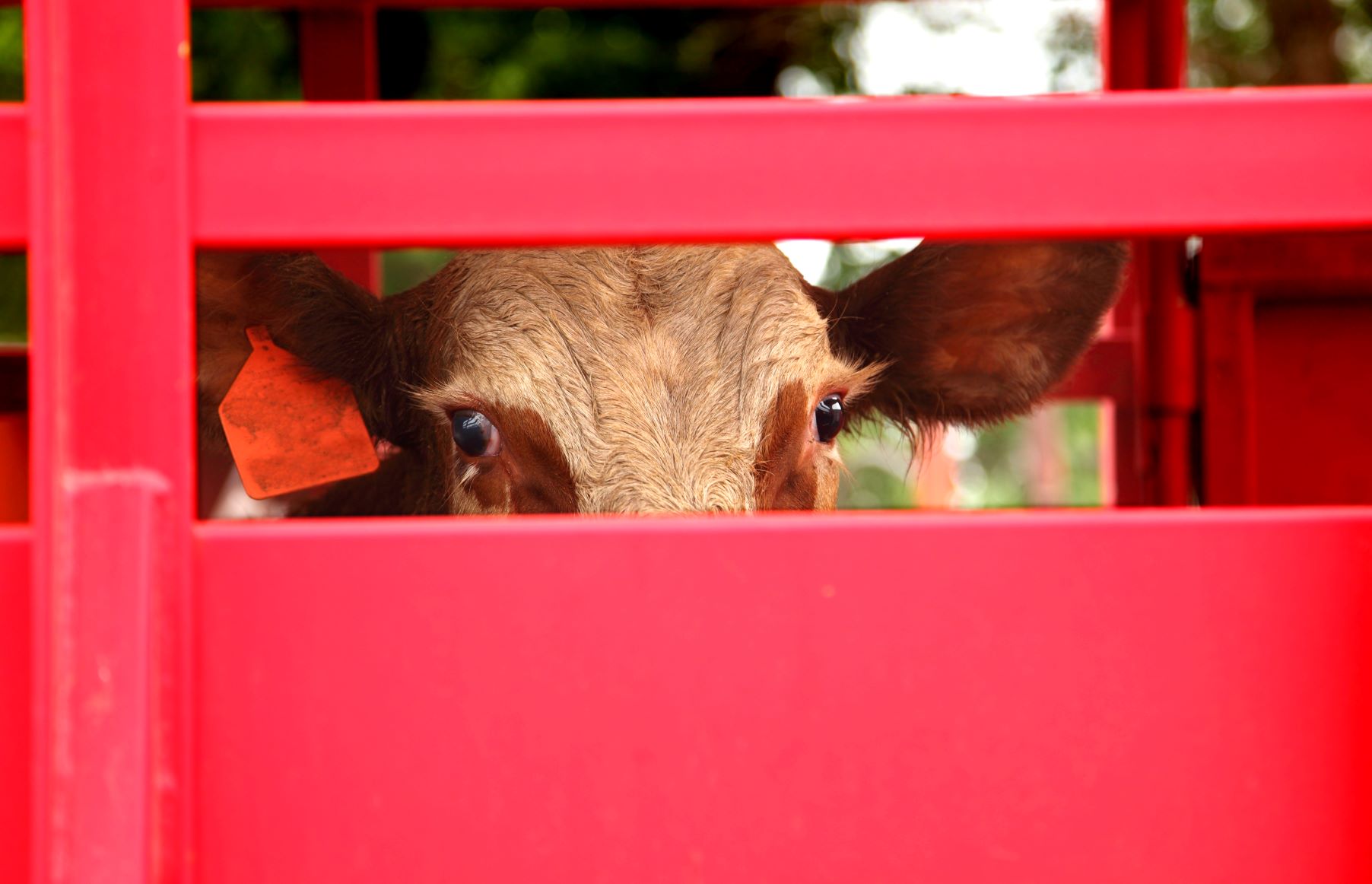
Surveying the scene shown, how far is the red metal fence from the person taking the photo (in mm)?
1022

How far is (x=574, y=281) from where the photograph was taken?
2.64m

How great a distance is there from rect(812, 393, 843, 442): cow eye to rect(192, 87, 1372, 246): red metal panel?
1526 millimetres

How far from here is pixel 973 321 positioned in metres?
2.79

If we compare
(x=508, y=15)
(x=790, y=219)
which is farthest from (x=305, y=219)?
(x=508, y=15)

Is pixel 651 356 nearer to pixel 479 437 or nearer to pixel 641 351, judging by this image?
pixel 641 351

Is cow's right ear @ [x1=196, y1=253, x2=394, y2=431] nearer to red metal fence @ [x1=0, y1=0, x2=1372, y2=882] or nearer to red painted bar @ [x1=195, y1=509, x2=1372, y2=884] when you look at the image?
red metal fence @ [x1=0, y1=0, x2=1372, y2=882]

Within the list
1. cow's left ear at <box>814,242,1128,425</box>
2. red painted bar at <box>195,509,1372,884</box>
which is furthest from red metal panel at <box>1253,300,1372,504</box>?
red painted bar at <box>195,509,1372,884</box>

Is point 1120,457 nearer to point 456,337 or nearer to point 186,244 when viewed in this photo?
point 456,337

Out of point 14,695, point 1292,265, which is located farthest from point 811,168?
point 1292,265

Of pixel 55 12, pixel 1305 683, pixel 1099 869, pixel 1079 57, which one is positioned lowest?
pixel 1099 869

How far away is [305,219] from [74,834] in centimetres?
56

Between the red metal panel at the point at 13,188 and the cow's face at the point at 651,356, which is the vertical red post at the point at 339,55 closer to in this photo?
the cow's face at the point at 651,356

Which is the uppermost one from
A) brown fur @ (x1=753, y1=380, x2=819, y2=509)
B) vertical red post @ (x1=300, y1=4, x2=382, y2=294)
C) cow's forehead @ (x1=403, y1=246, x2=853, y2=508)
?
vertical red post @ (x1=300, y1=4, x2=382, y2=294)

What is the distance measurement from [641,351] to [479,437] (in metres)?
0.41
